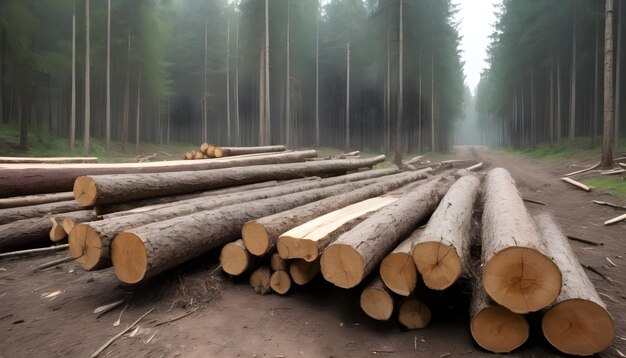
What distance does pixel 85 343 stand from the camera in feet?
9.39

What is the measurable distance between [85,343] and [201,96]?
1318 inches

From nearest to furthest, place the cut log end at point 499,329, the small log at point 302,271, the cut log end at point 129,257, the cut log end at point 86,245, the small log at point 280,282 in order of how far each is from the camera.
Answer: the cut log end at point 499,329 < the cut log end at point 129,257 < the cut log end at point 86,245 < the small log at point 302,271 < the small log at point 280,282

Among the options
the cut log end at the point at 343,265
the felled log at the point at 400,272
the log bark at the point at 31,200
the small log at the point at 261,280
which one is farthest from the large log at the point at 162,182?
the felled log at the point at 400,272

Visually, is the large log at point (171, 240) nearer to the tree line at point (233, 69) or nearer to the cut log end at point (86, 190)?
the cut log end at point (86, 190)

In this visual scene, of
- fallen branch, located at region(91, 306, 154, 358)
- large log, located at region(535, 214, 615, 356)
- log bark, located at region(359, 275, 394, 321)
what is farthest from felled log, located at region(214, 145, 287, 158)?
large log, located at region(535, 214, 615, 356)

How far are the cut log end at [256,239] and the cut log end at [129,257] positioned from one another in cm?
102

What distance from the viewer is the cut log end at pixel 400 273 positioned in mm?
2924

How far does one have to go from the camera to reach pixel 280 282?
3.69 metres

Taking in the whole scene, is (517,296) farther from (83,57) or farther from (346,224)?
(83,57)

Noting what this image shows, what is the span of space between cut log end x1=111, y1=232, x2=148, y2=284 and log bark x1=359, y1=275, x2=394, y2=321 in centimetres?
214

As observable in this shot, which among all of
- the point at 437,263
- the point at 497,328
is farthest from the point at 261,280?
the point at 497,328

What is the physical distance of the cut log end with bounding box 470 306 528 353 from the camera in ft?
8.53

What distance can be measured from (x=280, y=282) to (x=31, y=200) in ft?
18.2

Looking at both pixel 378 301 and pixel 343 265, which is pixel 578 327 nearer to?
pixel 378 301
